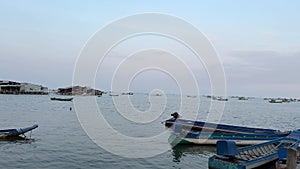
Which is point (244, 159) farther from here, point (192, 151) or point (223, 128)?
point (223, 128)

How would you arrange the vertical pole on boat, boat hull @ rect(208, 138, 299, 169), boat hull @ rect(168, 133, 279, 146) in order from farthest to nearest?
boat hull @ rect(168, 133, 279, 146) < boat hull @ rect(208, 138, 299, 169) < the vertical pole on boat

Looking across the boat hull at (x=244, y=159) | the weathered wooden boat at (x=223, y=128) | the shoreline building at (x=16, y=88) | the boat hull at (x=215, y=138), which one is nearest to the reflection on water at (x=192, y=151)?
the boat hull at (x=215, y=138)

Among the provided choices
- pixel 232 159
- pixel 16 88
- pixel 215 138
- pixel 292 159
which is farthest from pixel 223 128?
pixel 16 88

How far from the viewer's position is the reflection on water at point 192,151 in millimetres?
21184

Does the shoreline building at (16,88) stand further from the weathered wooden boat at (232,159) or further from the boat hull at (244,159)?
the weathered wooden boat at (232,159)

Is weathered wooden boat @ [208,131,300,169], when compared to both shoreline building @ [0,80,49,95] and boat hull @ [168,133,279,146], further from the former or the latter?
shoreline building @ [0,80,49,95]

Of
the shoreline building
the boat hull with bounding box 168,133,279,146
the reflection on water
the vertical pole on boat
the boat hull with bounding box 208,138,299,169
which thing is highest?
the shoreline building

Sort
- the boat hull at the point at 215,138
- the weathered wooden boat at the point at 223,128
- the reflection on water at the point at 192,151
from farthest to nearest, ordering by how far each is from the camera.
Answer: the weathered wooden boat at the point at 223,128
the boat hull at the point at 215,138
the reflection on water at the point at 192,151

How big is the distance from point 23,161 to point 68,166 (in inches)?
129

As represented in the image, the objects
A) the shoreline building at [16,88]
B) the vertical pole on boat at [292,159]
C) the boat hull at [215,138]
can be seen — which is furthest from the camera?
the shoreline building at [16,88]

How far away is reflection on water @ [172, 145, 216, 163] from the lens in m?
21.2

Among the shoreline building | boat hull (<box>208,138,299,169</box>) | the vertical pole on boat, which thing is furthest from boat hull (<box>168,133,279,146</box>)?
the shoreline building

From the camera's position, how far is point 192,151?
Result: 22.5 m

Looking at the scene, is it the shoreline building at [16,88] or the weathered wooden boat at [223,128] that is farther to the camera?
the shoreline building at [16,88]
